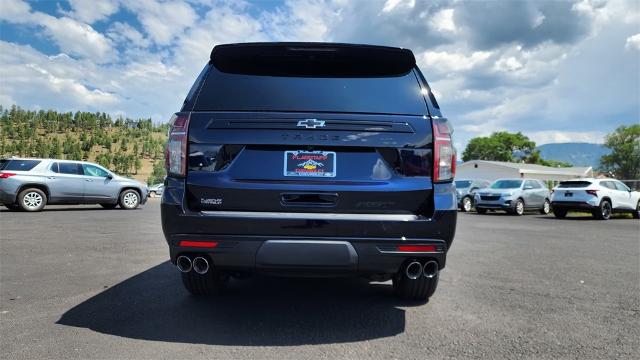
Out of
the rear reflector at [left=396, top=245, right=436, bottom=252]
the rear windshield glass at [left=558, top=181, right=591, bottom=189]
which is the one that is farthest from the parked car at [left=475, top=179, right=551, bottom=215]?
the rear reflector at [left=396, top=245, right=436, bottom=252]

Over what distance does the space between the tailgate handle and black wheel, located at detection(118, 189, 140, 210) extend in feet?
48.7

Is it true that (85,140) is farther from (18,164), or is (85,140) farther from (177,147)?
(177,147)

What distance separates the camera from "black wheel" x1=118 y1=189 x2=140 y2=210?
16.3 m

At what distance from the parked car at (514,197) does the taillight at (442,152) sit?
57.1 ft

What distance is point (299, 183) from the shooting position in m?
3.05

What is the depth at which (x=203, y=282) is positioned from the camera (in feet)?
12.8

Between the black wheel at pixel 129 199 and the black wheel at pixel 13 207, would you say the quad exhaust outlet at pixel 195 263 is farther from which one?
the black wheel at pixel 129 199

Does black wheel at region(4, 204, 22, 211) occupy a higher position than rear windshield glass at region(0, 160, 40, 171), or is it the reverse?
rear windshield glass at region(0, 160, 40, 171)

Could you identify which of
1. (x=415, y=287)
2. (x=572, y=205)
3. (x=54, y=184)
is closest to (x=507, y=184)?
(x=572, y=205)

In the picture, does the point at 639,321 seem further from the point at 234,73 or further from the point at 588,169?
the point at 588,169

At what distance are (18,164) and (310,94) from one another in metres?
14.0

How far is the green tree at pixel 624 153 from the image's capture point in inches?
3381

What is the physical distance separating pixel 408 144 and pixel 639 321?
2.39 metres

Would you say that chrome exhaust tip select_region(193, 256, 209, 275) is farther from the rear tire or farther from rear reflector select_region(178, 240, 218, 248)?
the rear tire
